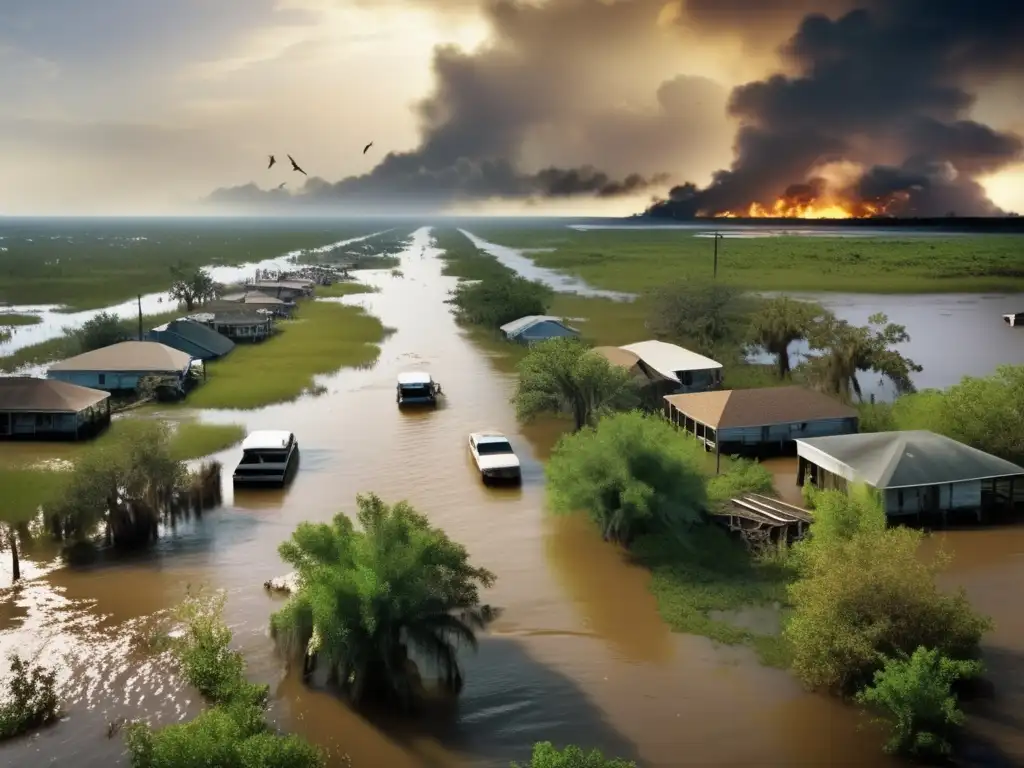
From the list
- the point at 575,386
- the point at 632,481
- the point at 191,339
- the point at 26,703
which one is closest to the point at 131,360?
the point at 191,339

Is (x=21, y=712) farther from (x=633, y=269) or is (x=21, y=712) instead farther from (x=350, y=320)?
(x=633, y=269)

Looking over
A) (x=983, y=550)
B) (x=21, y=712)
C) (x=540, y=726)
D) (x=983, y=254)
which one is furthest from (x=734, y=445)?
(x=983, y=254)

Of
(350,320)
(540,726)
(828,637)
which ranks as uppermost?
(350,320)

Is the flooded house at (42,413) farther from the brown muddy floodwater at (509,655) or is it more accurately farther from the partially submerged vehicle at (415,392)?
the partially submerged vehicle at (415,392)

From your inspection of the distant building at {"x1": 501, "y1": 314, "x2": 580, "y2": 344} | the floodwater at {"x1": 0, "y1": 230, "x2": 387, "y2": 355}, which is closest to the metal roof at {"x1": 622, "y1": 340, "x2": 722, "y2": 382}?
the distant building at {"x1": 501, "y1": 314, "x2": 580, "y2": 344}

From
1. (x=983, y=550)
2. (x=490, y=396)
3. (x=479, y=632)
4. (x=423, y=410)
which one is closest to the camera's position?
(x=479, y=632)

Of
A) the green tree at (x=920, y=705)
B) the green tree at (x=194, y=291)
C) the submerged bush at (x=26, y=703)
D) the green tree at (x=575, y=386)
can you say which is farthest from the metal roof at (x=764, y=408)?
Result: the green tree at (x=194, y=291)

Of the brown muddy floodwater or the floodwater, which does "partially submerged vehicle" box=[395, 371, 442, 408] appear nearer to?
the brown muddy floodwater
